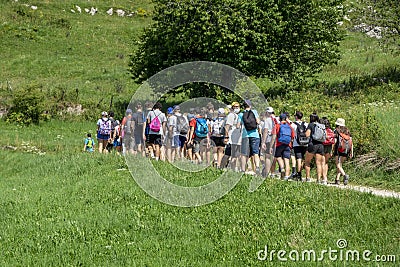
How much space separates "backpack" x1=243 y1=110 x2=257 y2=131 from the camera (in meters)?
14.6

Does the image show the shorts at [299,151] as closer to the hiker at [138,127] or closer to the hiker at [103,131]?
the hiker at [138,127]

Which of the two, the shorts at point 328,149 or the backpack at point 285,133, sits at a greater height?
the backpack at point 285,133

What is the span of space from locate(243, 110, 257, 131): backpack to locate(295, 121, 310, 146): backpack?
1.58 metres

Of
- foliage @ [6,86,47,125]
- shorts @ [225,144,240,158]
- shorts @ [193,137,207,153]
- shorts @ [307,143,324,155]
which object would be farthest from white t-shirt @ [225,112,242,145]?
foliage @ [6,86,47,125]

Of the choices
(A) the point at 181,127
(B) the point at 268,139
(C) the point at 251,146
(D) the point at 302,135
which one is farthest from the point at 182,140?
(D) the point at 302,135

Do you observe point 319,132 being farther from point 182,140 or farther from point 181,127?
point 182,140

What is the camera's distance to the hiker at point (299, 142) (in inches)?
609

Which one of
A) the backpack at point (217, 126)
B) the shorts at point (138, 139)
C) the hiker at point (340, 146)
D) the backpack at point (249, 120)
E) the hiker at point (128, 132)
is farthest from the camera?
the hiker at point (128, 132)

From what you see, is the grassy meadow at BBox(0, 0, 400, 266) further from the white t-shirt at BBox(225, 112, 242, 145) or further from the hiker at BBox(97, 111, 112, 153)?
the hiker at BBox(97, 111, 112, 153)

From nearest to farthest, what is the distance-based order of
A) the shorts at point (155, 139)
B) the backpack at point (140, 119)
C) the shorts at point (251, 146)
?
1. the shorts at point (251, 146)
2. the shorts at point (155, 139)
3. the backpack at point (140, 119)

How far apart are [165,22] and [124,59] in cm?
1688

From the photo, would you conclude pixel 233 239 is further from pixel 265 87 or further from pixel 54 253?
pixel 265 87

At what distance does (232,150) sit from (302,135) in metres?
2.23

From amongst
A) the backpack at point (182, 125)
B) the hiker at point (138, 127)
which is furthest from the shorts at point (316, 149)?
the hiker at point (138, 127)
